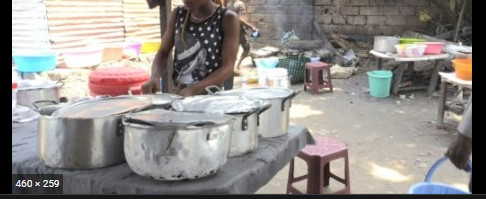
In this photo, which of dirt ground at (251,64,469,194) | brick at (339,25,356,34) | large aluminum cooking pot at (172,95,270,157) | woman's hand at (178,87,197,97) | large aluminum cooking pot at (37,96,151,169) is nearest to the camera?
large aluminum cooking pot at (37,96,151,169)

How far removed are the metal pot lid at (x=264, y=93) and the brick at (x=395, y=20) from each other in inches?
307

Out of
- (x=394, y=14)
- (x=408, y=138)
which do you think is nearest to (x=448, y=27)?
(x=394, y=14)

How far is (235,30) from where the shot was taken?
196 centimetres

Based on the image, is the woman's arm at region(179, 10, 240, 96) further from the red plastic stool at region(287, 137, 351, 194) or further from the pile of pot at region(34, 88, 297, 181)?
the red plastic stool at region(287, 137, 351, 194)

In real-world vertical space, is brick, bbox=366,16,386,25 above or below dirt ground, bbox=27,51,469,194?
above

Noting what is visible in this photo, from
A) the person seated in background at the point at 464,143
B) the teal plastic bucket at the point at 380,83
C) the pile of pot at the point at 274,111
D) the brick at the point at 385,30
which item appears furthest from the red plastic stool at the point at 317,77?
the person seated in background at the point at 464,143

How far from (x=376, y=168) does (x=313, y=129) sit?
1.21 meters

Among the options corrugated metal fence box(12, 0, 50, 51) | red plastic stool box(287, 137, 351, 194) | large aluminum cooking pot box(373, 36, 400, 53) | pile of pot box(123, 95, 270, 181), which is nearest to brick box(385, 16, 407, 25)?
large aluminum cooking pot box(373, 36, 400, 53)

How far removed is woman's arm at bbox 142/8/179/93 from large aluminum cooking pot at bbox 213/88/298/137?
1.81ft

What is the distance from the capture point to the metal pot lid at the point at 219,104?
4.19ft

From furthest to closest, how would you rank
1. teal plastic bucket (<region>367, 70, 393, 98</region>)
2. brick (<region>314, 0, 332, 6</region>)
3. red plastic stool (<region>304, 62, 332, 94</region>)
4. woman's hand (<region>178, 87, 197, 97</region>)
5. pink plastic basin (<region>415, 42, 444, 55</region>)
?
brick (<region>314, 0, 332, 6</region>) < red plastic stool (<region>304, 62, 332, 94</region>) < teal plastic bucket (<region>367, 70, 393, 98</region>) < pink plastic basin (<region>415, 42, 444, 55</region>) < woman's hand (<region>178, 87, 197, 97</region>)

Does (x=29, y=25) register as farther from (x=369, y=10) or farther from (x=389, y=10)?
(x=389, y=10)

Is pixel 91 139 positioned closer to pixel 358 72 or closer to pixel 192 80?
pixel 192 80

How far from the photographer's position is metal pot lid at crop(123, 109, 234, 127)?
3.40 feet
